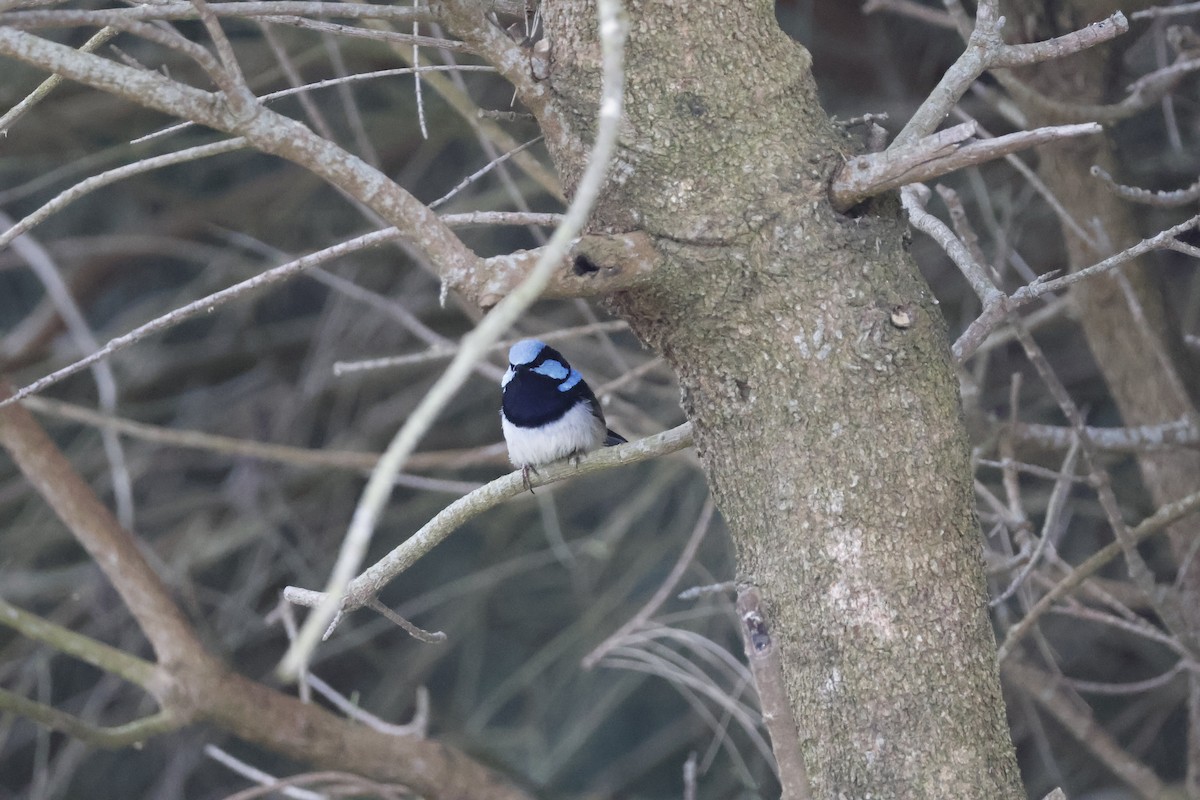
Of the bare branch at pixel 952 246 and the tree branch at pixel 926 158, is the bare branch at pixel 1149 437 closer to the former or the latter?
the bare branch at pixel 952 246

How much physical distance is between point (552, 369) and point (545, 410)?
0.22m

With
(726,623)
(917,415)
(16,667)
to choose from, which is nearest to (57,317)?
(16,667)

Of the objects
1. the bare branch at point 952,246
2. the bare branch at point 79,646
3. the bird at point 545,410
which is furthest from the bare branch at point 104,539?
the bare branch at point 952,246

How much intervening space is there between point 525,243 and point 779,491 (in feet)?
12.5

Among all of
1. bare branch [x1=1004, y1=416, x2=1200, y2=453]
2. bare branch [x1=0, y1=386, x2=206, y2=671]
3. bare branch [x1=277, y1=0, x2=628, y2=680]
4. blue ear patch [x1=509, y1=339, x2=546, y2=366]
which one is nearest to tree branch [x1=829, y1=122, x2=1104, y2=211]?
bare branch [x1=277, y1=0, x2=628, y2=680]

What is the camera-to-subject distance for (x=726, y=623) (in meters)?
4.85

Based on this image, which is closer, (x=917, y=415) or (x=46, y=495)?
(x=917, y=415)

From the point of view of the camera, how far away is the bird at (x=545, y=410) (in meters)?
3.22

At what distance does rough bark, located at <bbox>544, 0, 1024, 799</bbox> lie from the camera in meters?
1.64

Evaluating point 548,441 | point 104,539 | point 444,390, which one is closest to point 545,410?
point 548,441

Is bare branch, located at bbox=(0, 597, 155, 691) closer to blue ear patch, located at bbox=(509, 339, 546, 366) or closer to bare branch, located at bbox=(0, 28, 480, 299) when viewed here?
blue ear patch, located at bbox=(509, 339, 546, 366)

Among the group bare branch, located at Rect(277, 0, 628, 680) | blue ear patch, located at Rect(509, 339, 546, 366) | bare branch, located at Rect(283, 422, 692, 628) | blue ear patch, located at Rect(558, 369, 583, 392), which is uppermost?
bare branch, located at Rect(277, 0, 628, 680)

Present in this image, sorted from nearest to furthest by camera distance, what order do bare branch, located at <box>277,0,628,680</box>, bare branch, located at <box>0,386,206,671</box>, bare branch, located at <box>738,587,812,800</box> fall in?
bare branch, located at <box>277,0,628,680</box> < bare branch, located at <box>738,587,812,800</box> < bare branch, located at <box>0,386,206,671</box>

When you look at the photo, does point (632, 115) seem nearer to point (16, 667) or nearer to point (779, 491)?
point (779, 491)
